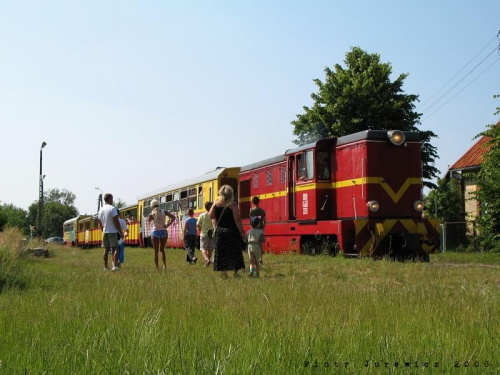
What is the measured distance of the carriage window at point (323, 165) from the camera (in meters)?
18.3

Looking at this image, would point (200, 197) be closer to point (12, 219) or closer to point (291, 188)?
point (291, 188)

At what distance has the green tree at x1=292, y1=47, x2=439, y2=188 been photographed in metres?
37.7

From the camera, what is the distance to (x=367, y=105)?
38031mm

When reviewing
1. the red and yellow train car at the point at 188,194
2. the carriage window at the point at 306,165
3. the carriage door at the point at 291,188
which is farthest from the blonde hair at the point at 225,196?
the red and yellow train car at the point at 188,194

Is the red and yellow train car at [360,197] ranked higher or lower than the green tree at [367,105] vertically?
lower

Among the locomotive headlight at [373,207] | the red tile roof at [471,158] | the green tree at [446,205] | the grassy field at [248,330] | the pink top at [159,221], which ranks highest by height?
the red tile roof at [471,158]

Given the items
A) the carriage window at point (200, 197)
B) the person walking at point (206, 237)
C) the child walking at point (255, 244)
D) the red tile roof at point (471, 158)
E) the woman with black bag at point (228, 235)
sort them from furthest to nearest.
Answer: the red tile roof at point (471, 158)
the carriage window at point (200, 197)
the person walking at point (206, 237)
the child walking at point (255, 244)
the woman with black bag at point (228, 235)

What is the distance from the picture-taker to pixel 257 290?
8.47 metres

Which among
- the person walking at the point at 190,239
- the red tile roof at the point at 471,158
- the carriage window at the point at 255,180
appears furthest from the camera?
the red tile roof at the point at 471,158

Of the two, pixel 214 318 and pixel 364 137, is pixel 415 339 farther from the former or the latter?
pixel 364 137

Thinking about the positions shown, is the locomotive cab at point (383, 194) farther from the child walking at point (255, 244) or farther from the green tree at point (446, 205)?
the green tree at point (446, 205)

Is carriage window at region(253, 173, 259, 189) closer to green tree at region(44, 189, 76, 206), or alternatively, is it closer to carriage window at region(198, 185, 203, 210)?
carriage window at region(198, 185, 203, 210)

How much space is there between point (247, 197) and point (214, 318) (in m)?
18.5

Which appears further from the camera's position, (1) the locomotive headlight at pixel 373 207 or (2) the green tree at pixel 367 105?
(2) the green tree at pixel 367 105
